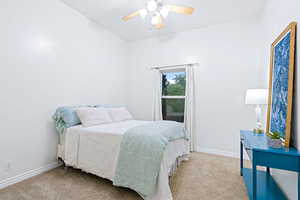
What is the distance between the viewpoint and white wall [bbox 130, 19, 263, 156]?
295 cm

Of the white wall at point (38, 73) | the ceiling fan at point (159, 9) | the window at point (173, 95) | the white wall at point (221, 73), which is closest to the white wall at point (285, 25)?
the white wall at point (221, 73)

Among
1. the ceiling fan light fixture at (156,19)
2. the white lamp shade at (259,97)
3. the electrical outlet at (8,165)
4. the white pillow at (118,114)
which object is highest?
the ceiling fan light fixture at (156,19)

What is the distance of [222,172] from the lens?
232 cm

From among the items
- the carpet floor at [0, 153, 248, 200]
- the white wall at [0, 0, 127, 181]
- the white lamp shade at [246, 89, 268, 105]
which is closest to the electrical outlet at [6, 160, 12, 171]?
the white wall at [0, 0, 127, 181]

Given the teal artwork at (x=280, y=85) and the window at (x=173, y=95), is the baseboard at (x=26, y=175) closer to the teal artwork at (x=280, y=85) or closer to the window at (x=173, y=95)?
the window at (x=173, y=95)

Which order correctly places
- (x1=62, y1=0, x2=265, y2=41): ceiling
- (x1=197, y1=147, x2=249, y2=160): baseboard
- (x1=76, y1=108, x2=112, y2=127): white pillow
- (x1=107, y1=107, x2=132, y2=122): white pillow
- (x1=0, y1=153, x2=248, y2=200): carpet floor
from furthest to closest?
(x1=197, y1=147, x2=249, y2=160): baseboard < (x1=107, y1=107, x2=132, y2=122): white pillow < (x1=62, y1=0, x2=265, y2=41): ceiling < (x1=76, y1=108, x2=112, y2=127): white pillow < (x1=0, y1=153, x2=248, y2=200): carpet floor

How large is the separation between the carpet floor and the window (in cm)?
155

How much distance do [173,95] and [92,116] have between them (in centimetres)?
214

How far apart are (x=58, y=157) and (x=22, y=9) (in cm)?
230

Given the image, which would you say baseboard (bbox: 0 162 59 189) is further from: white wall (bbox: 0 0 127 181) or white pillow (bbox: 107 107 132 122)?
white pillow (bbox: 107 107 132 122)

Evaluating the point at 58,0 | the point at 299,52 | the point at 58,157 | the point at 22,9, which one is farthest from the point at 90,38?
the point at 299,52

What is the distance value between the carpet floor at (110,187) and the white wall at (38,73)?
0.33 meters

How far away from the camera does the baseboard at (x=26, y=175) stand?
1.88 m

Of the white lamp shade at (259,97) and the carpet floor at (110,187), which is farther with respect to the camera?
the white lamp shade at (259,97)
